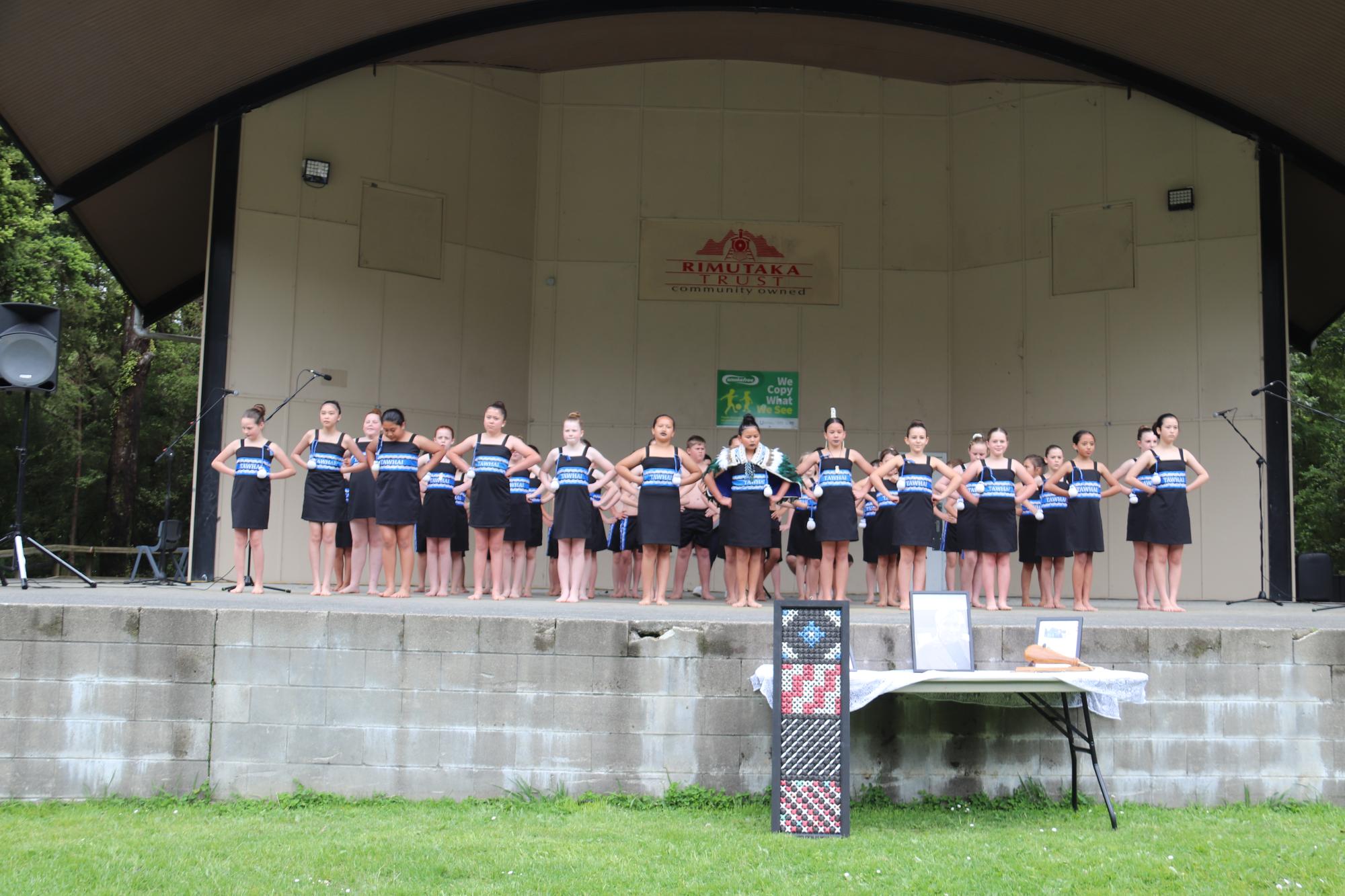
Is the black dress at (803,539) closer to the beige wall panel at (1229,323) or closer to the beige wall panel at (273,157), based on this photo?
the beige wall panel at (1229,323)

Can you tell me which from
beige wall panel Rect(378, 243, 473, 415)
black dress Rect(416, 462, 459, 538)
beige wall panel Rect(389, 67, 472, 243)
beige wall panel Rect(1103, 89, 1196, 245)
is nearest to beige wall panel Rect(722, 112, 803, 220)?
beige wall panel Rect(389, 67, 472, 243)

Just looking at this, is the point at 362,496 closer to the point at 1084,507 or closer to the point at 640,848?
the point at 640,848

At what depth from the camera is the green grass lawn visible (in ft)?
17.7

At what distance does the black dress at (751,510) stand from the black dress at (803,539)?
1.39 meters

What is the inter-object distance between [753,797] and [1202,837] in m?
2.49

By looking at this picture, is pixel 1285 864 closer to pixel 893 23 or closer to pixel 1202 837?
pixel 1202 837

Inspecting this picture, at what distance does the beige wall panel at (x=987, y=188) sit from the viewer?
58.6 ft

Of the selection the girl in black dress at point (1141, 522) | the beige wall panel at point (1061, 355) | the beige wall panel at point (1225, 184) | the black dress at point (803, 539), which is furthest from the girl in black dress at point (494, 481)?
the beige wall panel at point (1225, 184)

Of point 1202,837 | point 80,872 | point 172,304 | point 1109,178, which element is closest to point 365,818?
point 80,872

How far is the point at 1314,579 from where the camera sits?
1525 cm

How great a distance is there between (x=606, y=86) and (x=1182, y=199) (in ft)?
28.9

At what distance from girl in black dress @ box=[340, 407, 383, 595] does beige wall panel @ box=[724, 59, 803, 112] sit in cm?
910

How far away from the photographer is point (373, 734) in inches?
282

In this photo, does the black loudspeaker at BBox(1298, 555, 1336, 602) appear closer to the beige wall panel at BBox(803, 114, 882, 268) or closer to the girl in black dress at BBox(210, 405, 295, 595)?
the beige wall panel at BBox(803, 114, 882, 268)
